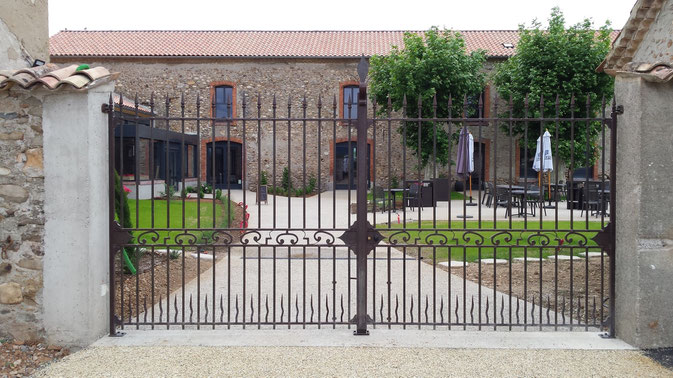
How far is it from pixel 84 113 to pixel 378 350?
112 inches

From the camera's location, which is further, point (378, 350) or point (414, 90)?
point (414, 90)

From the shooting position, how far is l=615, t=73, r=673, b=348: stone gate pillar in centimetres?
391

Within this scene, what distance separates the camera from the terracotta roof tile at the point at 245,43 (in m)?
22.8

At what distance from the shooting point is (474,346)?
4.03m

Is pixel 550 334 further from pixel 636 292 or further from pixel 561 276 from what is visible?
pixel 561 276

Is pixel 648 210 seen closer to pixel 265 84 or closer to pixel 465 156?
pixel 465 156

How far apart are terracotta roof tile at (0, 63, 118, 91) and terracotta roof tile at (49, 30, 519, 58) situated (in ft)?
63.1

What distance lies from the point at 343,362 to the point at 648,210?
8.25 ft

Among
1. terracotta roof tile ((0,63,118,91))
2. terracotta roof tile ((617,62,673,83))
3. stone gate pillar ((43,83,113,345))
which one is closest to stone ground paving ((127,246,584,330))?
stone gate pillar ((43,83,113,345))

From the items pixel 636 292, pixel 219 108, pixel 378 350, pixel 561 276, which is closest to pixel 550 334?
pixel 636 292

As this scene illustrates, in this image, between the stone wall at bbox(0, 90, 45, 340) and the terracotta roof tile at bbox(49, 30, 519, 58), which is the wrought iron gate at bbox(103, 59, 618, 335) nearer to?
the stone wall at bbox(0, 90, 45, 340)

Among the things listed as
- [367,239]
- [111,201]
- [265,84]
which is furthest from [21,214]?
[265,84]

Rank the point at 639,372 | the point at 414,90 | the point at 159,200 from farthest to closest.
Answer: the point at 414,90 < the point at 159,200 < the point at 639,372

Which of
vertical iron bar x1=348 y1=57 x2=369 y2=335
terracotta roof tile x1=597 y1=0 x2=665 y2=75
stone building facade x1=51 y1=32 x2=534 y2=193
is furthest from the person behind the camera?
stone building facade x1=51 y1=32 x2=534 y2=193
